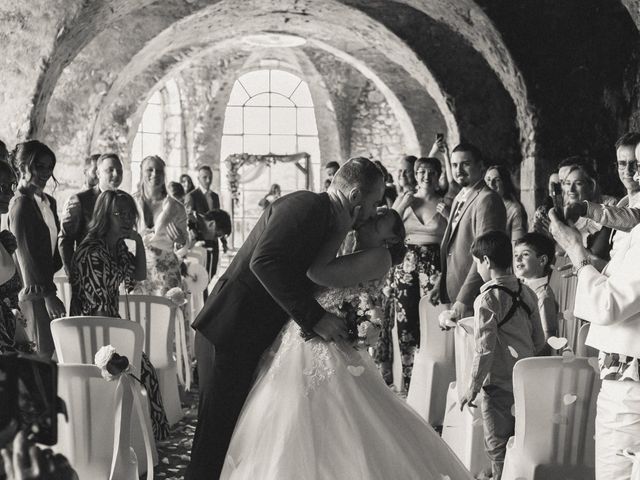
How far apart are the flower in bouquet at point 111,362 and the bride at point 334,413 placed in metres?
0.44

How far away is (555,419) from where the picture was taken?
3166 millimetres

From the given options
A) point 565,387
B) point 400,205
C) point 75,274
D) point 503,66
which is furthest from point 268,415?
point 503,66

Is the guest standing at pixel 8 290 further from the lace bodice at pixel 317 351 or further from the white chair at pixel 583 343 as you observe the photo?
the white chair at pixel 583 343

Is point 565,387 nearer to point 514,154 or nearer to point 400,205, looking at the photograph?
point 400,205

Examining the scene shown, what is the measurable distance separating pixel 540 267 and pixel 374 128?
49.0ft

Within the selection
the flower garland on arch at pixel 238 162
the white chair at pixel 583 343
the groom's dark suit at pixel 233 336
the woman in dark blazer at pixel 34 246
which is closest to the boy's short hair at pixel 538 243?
the white chair at pixel 583 343

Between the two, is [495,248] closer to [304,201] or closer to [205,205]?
[304,201]

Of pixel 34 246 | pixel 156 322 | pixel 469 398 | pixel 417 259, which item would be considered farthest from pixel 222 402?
pixel 417 259

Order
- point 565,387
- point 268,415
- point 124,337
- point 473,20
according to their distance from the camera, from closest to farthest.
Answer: point 268,415 → point 565,387 → point 124,337 → point 473,20

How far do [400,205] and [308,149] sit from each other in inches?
550

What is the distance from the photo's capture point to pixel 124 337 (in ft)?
13.1

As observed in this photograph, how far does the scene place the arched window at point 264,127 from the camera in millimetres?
19750

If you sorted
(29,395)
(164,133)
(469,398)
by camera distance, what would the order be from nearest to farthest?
(29,395)
(469,398)
(164,133)

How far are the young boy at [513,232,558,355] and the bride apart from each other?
4.92 ft
